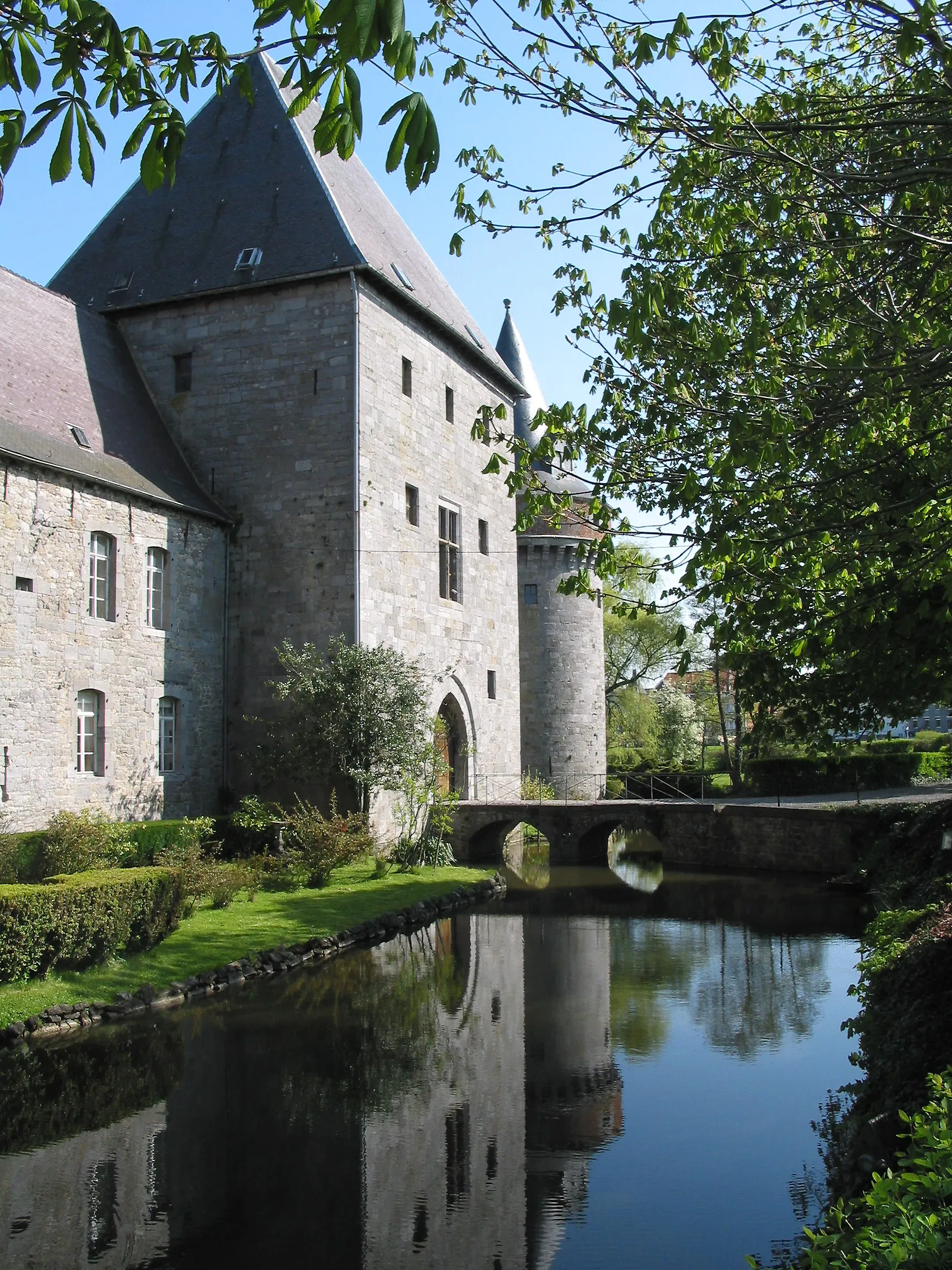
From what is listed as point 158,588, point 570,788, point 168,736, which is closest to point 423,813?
point 168,736

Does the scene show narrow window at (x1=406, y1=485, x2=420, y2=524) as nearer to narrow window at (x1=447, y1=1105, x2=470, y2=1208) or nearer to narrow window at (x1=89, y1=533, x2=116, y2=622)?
narrow window at (x1=89, y1=533, x2=116, y2=622)

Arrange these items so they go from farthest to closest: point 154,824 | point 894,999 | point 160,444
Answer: point 160,444 < point 154,824 < point 894,999

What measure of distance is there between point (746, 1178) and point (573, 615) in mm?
24044

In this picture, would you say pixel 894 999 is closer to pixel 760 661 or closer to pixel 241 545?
pixel 760 661

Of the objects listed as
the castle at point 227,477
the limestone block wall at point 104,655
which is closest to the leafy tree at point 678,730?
the castle at point 227,477

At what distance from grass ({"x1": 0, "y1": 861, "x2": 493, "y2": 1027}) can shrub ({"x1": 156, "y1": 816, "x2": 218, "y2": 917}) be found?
309 millimetres

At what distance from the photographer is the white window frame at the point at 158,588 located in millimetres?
17219

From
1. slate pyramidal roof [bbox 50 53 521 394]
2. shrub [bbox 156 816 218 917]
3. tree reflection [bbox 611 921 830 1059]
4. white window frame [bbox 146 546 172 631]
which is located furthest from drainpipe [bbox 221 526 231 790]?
tree reflection [bbox 611 921 830 1059]

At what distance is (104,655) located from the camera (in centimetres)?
1598

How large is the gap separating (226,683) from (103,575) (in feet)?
11.4

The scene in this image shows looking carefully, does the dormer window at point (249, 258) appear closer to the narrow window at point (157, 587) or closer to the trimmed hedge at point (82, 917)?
the narrow window at point (157, 587)

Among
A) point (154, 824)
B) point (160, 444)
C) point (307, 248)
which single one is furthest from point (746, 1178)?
point (307, 248)

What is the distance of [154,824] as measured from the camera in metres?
14.9

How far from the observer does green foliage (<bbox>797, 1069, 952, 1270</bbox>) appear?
2.74 m
